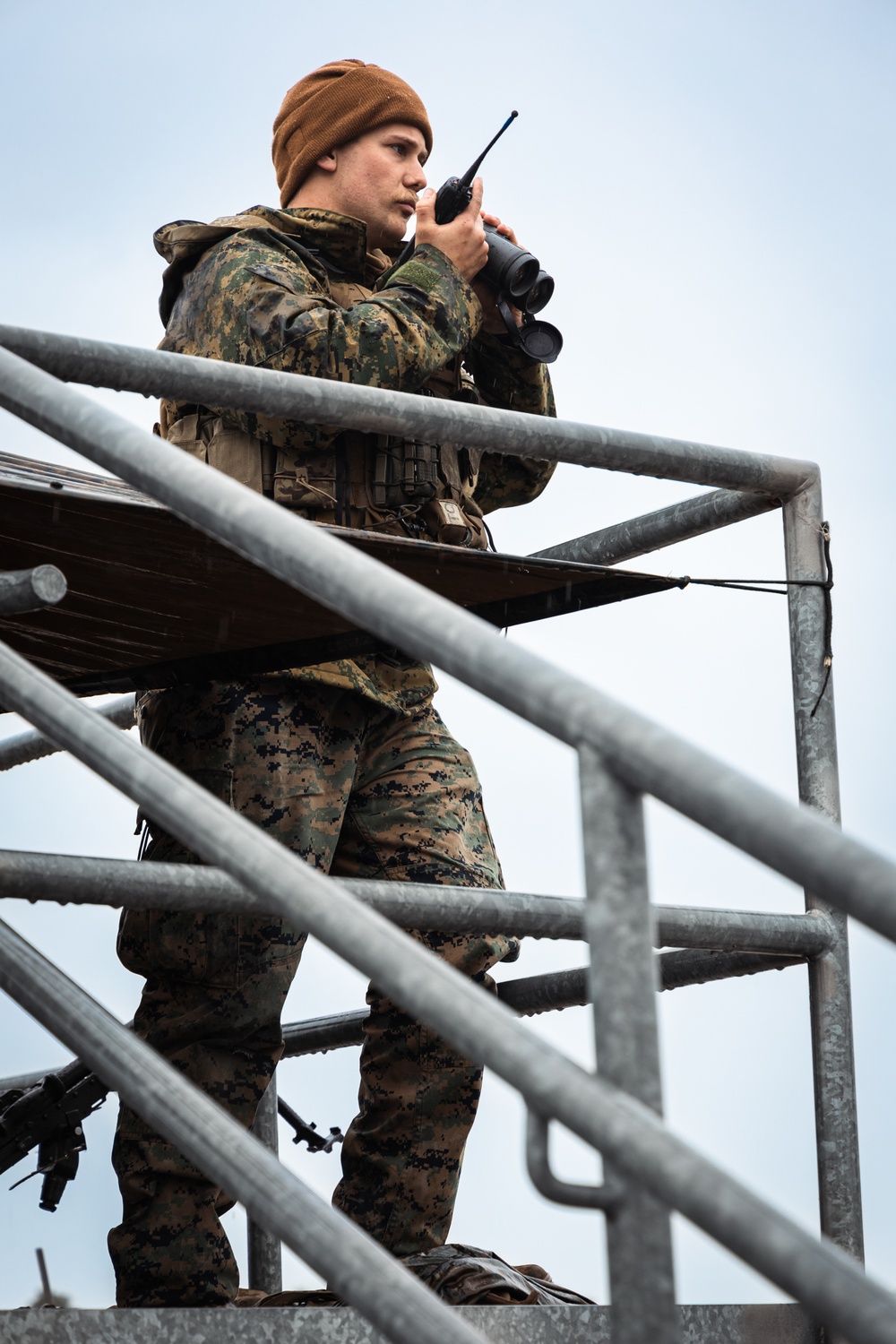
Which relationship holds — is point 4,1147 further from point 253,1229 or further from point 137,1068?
point 137,1068

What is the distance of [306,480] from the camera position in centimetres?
250

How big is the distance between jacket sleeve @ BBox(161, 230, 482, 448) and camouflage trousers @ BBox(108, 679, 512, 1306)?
1.44 feet

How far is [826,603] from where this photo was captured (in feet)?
7.59

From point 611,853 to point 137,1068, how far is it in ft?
1.46

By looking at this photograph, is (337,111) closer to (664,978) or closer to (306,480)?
(306,480)

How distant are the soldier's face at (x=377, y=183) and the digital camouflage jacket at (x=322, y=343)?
0.12 m

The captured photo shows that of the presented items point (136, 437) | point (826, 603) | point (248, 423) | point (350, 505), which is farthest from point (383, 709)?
point (136, 437)

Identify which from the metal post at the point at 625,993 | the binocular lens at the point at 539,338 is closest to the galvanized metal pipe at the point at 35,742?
the binocular lens at the point at 539,338

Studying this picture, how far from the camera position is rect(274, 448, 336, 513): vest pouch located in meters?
2.48

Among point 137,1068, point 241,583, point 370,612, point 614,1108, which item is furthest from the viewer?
point 241,583

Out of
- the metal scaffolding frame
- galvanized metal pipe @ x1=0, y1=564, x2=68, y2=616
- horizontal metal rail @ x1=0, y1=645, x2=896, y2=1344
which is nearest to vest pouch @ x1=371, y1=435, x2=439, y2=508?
the metal scaffolding frame

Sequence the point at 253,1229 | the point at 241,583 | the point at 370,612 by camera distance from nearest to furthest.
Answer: the point at 370,612 → the point at 241,583 → the point at 253,1229

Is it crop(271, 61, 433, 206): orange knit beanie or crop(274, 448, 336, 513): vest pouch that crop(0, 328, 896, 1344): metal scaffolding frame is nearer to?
crop(274, 448, 336, 513): vest pouch

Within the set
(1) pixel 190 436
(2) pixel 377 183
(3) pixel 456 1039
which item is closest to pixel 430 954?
(3) pixel 456 1039
